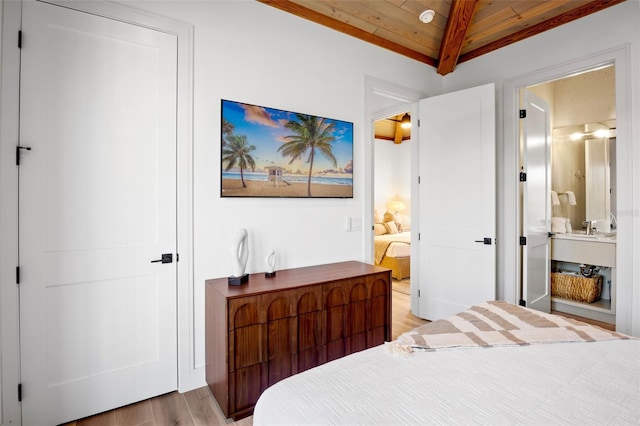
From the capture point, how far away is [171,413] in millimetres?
1927

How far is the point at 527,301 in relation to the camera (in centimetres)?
313

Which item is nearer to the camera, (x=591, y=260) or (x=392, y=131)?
(x=591, y=260)

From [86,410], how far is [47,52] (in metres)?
2.04

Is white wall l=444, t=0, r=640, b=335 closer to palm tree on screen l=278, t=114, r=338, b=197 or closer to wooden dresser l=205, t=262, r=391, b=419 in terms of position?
wooden dresser l=205, t=262, r=391, b=419

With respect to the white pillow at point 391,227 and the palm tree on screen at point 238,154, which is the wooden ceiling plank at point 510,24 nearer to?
the palm tree on screen at point 238,154

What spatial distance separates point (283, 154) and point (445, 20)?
219 centimetres

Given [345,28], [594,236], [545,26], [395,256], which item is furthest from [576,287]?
[345,28]

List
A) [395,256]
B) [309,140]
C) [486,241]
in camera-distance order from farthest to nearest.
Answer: [395,256] < [486,241] < [309,140]

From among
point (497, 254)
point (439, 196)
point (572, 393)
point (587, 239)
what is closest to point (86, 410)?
point (572, 393)

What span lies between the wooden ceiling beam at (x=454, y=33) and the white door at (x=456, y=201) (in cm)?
48

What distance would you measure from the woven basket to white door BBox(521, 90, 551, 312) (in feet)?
1.14

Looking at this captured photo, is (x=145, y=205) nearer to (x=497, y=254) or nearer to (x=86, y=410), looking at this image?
(x=86, y=410)

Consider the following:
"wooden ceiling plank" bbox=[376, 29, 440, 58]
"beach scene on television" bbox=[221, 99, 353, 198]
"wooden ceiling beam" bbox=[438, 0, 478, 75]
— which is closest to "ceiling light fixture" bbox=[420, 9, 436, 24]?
"wooden ceiling beam" bbox=[438, 0, 478, 75]

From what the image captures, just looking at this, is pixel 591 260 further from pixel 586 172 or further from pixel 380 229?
pixel 380 229
